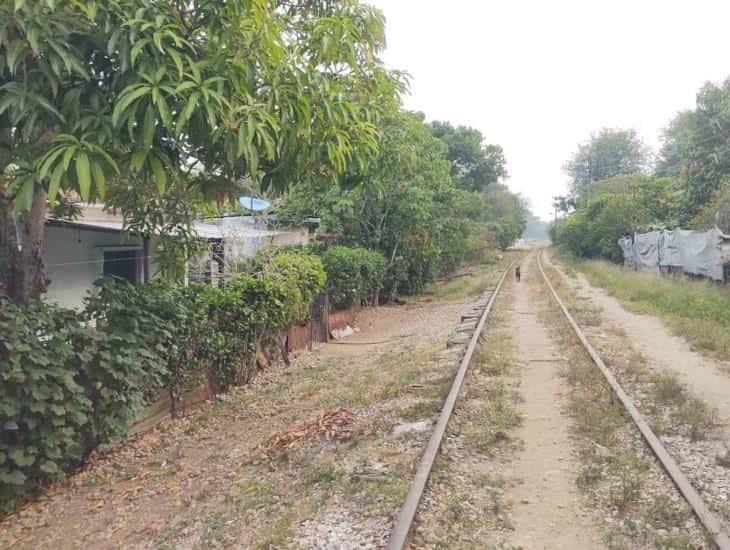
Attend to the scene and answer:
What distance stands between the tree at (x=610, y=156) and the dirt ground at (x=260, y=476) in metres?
63.1

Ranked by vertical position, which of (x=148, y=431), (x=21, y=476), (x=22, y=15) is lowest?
(x=148, y=431)

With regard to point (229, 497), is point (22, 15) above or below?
above

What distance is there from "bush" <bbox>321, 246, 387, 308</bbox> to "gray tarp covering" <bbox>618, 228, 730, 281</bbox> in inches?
366

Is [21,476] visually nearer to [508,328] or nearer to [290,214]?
[508,328]

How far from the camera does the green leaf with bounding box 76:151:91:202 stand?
3010 mm

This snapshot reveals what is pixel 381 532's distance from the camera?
12.2 ft

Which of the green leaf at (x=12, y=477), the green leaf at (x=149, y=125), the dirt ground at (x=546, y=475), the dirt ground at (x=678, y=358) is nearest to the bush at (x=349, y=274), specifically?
the dirt ground at (x=678, y=358)

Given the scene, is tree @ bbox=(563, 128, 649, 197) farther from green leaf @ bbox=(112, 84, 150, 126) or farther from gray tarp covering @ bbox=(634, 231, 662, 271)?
green leaf @ bbox=(112, 84, 150, 126)

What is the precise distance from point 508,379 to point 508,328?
15.4ft

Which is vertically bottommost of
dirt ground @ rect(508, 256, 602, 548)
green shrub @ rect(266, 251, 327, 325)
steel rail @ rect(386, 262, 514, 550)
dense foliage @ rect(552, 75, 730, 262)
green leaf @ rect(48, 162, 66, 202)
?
dirt ground @ rect(508, 256, 602, 548)

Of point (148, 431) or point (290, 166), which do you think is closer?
point (290, 166)

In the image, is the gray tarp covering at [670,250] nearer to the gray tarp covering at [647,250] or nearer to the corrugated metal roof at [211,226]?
the gray tarp covering at [647,250]

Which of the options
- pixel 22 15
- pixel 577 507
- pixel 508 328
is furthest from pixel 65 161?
pixel 508 328

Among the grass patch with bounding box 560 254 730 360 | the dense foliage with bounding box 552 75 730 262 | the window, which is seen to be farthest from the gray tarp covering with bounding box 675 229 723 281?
the window
